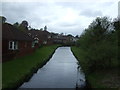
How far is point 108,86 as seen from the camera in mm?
14758

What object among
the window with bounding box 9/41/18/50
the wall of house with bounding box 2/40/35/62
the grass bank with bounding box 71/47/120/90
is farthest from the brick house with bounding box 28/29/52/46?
the grass bank with bounding box 71/47/120/90

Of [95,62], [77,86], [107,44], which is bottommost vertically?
[77,86]

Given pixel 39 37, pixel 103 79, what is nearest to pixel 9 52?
pixel 103 79

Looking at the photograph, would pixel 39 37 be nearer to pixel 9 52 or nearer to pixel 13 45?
pixel 13 45

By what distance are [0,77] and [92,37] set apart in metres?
15.3

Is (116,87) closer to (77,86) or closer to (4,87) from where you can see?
(77,86)

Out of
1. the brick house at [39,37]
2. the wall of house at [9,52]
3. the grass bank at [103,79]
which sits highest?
the brick house at [39,37]

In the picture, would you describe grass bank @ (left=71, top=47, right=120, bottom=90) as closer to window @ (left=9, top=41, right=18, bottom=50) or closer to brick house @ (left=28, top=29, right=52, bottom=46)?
window @ (left=9, top=41, right=18, bottom=50)

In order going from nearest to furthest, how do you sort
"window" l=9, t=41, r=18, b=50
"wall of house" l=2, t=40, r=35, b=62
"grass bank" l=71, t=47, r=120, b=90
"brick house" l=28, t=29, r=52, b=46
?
"grass bank" l=71, t=47, r=120, b=90 → "wall of house" l=2, t=40, r=35, b=62 → "window" l=9, t=41, r=18, b=50 → "brick house" l=28, t=29, r=52, b=46

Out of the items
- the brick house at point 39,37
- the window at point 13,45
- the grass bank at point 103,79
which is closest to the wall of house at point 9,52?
the window at point 13,45

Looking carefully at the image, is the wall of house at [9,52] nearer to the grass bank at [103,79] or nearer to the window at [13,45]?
the window at [13,45]

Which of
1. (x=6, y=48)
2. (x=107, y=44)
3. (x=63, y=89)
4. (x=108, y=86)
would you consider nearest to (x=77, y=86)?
(x=63, y=89)

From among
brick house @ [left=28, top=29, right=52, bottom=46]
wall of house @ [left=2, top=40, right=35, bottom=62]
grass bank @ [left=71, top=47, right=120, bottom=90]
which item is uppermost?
brick house @ [left=28, top=29, right=52, bottom=46]

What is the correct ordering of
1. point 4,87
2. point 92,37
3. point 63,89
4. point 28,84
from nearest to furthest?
point 4,87 → point 63,89 → point 28,84 → point 92,37
